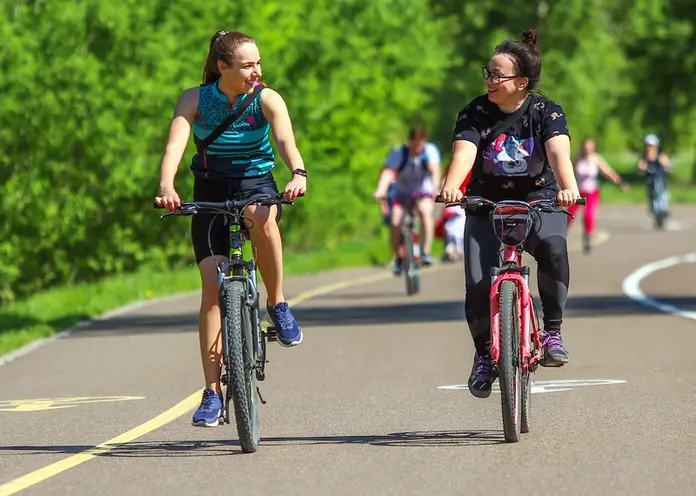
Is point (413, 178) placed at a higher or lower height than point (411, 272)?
higher

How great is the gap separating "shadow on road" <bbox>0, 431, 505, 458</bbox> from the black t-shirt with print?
1.13 meters

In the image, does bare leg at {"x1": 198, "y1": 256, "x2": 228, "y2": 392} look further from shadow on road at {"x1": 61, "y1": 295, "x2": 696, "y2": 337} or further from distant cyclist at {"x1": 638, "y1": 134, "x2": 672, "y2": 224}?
distant cyclist at {"x1": 638, "y1": 134, "x2": 672, "y2": 224}

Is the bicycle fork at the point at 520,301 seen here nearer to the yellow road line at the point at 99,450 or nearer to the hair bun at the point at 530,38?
the hair bun at the point at 530,38

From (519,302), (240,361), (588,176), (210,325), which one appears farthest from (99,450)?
(588,176)

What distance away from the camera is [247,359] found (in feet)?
27.3

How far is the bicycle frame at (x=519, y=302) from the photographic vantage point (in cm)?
847

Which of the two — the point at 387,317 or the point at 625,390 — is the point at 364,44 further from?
the point at 625,390

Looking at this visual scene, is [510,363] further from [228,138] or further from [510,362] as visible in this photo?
[228,138]

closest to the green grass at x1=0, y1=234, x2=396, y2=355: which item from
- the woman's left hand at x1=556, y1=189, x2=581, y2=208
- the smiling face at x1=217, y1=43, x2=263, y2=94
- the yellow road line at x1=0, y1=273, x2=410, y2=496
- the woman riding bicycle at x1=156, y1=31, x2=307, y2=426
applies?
the yellow road line at x1=0, y1=273, x2=410, y2=496

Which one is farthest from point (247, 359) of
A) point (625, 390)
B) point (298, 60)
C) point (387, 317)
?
point (298, 60)

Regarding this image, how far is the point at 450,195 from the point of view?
8516 millimetres

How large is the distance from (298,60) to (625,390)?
60.4 ft

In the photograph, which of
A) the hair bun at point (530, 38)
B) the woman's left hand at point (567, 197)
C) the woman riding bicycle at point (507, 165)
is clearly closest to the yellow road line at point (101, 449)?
the woman riding bicycle at point (507, 165)

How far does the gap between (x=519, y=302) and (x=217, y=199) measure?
4.76 ft
